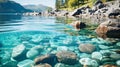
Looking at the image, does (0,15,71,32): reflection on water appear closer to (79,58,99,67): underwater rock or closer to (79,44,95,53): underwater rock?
(79,44,95,53): underwater rock

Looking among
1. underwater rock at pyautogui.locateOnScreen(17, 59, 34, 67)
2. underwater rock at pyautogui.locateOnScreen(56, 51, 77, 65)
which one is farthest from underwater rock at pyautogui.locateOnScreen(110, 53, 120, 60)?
underwater rock at pyautogui.locateOnScreen(17, 59, 34, 67)

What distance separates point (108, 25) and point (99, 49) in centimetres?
632

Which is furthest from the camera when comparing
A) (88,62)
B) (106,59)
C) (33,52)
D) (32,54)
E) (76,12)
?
A: (76,12)

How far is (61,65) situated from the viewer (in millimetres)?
10672

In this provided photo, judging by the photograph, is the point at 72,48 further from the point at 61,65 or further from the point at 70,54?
the point at 61,65

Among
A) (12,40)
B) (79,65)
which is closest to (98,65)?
(79,65)

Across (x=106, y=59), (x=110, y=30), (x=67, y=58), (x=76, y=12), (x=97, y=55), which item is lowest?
(x=106, y=59)

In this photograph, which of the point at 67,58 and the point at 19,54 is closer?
the point at 67,58

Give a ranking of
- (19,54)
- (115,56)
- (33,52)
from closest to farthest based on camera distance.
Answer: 1. (115,56)
2. (19,54)
3. (33,52)

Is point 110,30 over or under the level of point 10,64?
over

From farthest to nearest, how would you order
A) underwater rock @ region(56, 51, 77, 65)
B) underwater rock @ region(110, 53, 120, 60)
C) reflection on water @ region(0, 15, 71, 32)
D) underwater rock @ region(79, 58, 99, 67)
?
reflection on water @ region(0, 15, 71, 32) → underwater rock @ region(110, 53, 120, 60) → underwater rock @ region(56, 51, 77, 65) → underwater rock @ region(79, 58, 99, 67)

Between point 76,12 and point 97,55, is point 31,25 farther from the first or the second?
point 76,12

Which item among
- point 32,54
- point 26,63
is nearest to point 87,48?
point 32,54

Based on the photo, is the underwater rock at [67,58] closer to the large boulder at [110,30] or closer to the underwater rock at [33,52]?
the underwater rock at [33,52]
